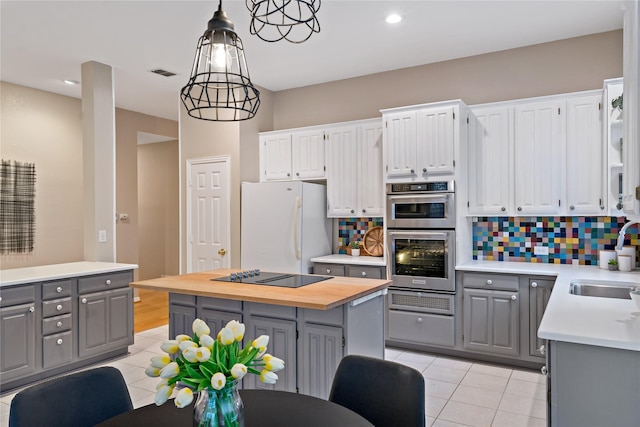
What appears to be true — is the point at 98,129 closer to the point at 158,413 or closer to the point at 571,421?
the point at 158,413

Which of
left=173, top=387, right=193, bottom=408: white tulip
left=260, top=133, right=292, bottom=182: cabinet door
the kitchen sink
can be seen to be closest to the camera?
left=173, top=387, right=193, bottom=408: white tulip

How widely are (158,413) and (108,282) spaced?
3011 millimetres

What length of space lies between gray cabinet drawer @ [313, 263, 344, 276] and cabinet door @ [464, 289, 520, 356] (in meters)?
1.29

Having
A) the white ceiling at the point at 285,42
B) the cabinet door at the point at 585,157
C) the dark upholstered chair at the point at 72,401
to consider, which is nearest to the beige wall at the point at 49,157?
the white ceiling at the point at 285,42

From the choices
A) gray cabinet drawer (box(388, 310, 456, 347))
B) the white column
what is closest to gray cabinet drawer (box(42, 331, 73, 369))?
the white column

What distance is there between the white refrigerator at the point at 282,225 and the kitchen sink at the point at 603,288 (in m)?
2.55

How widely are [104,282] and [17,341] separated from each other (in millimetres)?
816

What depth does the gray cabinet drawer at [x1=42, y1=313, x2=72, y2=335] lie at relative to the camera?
11.8ft

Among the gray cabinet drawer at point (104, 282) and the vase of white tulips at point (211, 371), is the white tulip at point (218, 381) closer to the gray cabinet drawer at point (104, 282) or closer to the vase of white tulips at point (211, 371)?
the vase of white tulips at point (211, 371)

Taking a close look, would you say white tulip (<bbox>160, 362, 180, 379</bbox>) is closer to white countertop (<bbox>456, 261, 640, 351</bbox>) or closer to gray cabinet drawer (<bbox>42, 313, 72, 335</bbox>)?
white countertop (<bbox>456, 261, 640, 351</bbox>)

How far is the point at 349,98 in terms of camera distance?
5238mm

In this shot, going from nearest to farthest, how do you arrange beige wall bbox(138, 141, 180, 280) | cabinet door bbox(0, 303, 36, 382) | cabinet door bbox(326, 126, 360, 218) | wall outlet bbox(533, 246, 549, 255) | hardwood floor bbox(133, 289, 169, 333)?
cabinet door bbox(0, 303, 36, 382) → wall outlet bbox(533, 246, 549, 255) → cabinet door bbox(326, 126, 360, 218) → hardwood floor bbox(133, 289, 169, 333) → beige wall bbox(138, 141, 180, 280)

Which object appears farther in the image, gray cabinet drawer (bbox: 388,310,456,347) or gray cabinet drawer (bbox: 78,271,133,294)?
gray cabinet drawer (bbox: 388,310,456,347)

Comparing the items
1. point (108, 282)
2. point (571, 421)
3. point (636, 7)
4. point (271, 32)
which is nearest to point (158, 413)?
point (571, 421)
